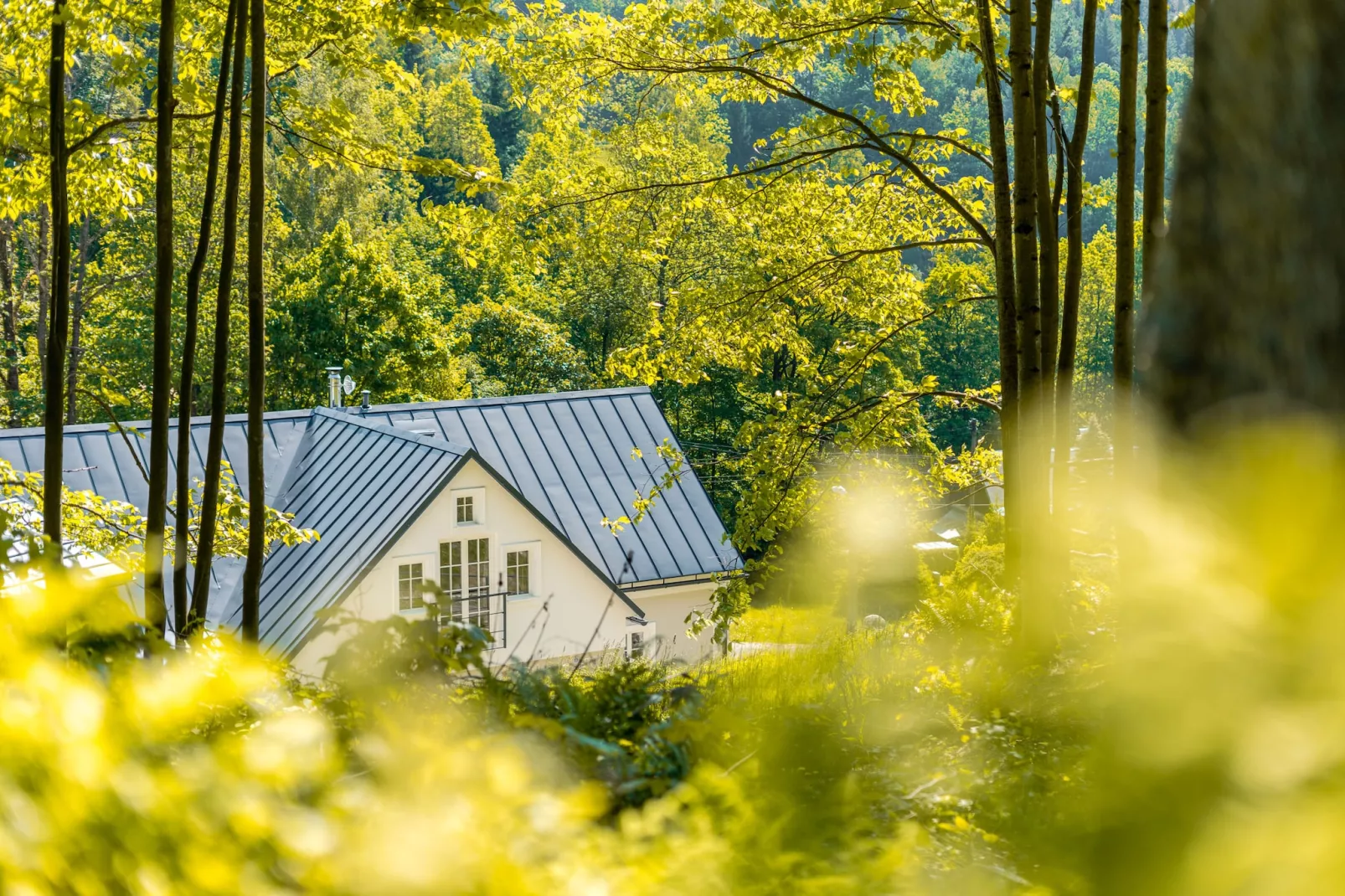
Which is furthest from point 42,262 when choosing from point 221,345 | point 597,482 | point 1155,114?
point 1155,114

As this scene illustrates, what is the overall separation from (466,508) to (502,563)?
36.7 inches

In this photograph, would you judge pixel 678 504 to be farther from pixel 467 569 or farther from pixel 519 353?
pixel 519 353

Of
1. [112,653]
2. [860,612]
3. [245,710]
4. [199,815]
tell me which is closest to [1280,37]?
[199,815]

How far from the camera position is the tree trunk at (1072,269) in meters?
6.07

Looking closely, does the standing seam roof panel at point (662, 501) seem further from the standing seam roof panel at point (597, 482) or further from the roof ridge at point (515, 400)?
the standing seam roof panel at point (597, 482)

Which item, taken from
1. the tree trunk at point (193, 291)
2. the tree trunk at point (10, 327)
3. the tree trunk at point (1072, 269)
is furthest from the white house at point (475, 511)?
the tree trunk at point (193, 291)

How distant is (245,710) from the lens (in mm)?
3145

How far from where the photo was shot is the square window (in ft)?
51.8

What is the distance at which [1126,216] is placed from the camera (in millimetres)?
5934

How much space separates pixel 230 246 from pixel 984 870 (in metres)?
4.25

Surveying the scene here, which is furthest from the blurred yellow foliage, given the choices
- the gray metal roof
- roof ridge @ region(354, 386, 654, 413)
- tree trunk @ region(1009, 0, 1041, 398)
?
roof ridge @ region(354, 386, 654, 413)

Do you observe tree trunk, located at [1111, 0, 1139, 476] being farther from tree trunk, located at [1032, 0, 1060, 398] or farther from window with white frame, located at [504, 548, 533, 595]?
window with white frame, located at [504, 548, 533, 595]

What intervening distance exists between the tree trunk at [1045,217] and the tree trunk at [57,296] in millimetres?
4358

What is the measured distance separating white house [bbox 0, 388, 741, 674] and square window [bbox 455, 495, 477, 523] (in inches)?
1.0
